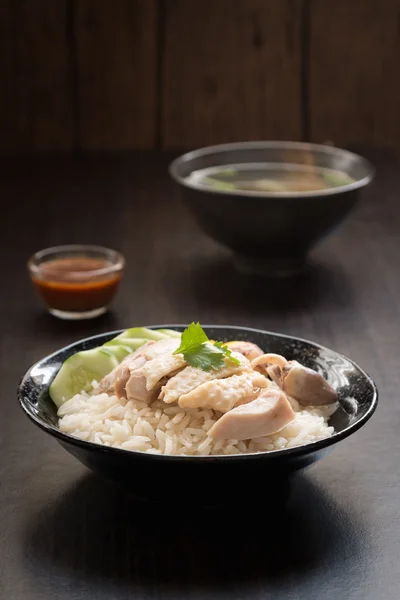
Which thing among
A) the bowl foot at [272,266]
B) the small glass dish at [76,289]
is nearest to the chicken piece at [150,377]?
the small glass dish at [76,289]

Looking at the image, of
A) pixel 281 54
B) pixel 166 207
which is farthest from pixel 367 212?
pixel 281 54

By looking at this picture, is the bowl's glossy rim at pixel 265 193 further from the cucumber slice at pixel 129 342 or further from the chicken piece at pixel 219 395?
the chicken piece at pixel 219 395

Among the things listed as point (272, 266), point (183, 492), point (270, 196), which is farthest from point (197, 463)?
point (272, 266)

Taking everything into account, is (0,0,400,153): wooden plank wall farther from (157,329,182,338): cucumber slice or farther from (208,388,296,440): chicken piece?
(208,388,296,440): chicken piece

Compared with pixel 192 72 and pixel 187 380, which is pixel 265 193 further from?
pixel 192 72

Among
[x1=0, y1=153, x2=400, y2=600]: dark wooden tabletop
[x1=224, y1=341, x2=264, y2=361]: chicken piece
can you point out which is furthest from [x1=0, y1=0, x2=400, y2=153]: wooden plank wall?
[x1=224, y1=341, x2=264, y2=361]: chicken piece

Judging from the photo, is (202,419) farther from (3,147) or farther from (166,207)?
(3,147)
